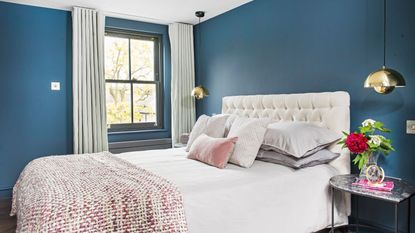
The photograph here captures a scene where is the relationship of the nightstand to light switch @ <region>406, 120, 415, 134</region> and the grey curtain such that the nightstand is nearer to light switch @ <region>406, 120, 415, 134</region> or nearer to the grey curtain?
light switch @ <region>406, 120, 415, 134</region>

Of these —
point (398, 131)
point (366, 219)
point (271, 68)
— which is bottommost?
point (366, 219)

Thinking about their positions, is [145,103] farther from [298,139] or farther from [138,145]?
[298,139]

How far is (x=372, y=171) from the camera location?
7.22 ft

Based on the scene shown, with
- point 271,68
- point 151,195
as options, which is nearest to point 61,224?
point 151,195

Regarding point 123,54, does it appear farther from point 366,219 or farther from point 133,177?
point 366,219

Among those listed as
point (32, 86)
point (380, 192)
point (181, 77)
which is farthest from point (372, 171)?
point (32, 86)

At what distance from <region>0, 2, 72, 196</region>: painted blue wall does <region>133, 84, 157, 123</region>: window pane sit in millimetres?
1002

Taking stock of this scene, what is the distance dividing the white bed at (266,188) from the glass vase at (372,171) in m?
0.33

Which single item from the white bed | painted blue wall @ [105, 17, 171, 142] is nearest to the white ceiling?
painted blue wall @ [105, 17, 171, 142]

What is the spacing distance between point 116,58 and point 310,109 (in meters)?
3.06

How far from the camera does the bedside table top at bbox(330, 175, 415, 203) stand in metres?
1.94

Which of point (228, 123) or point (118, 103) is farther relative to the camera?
point (118, 103)

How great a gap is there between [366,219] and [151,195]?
6.69 feet

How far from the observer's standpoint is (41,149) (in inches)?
157
